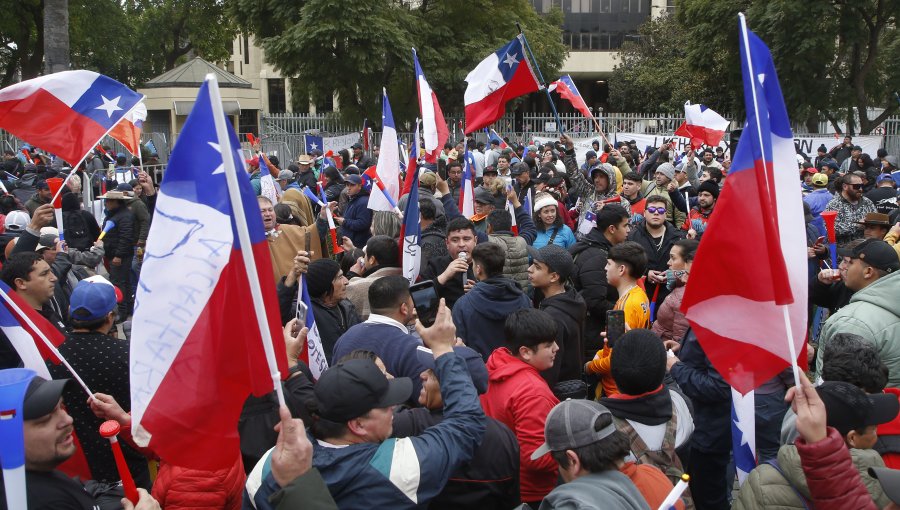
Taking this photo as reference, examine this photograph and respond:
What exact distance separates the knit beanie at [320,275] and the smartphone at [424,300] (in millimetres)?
846

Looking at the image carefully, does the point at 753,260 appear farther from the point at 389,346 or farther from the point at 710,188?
the point at 710,188

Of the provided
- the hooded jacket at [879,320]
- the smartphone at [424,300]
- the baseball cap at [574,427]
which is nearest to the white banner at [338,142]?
the smartphone at [424,300]

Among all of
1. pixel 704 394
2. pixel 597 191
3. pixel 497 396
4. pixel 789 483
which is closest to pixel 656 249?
pixel 597 191

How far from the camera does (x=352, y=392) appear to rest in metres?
2.76

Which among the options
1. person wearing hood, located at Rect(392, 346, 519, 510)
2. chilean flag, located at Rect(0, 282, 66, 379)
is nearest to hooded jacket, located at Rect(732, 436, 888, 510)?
person wearing hood, located at Rect(392, 346, 519, 510)

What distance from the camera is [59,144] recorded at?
619cm

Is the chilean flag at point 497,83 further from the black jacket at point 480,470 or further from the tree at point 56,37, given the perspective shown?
the tree at point 56,37

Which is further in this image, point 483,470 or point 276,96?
point 276,96

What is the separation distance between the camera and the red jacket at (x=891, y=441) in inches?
119

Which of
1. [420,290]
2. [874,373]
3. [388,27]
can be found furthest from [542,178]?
[388,27]

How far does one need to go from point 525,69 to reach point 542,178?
53.1 inches

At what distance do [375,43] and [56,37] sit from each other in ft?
46.8

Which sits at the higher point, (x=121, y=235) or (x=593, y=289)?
(x=121, y=235)

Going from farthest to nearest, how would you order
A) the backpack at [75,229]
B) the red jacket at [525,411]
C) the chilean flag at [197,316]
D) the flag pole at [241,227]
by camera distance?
the backpack at [75,229]
the red jacket at [525,411]
the chilean flag at [197,316]
the flag pole at [241,227]
